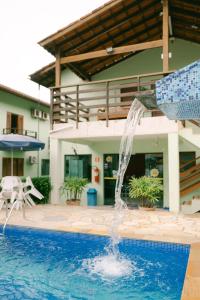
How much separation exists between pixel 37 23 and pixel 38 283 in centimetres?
1754

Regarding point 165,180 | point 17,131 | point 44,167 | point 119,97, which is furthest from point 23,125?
point 165,180

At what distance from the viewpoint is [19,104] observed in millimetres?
17250

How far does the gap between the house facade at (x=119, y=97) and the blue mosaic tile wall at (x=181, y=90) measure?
503 cm

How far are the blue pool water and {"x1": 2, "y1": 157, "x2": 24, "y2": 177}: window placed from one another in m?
9.48

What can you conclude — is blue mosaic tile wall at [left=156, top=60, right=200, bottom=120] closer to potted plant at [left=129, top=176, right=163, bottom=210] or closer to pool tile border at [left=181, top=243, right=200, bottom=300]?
pool tile border at [left=181, top=243, right=200, bottom=300]

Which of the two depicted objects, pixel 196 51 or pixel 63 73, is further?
pixel 63 73

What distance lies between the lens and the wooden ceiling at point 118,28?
10.1 metres

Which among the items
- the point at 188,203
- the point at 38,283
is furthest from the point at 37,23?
the point at 38,283

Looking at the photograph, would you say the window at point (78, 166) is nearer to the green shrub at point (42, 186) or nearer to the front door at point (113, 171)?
the front door at point (113, 171)

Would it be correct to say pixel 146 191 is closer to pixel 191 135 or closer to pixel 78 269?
pixel 191 135

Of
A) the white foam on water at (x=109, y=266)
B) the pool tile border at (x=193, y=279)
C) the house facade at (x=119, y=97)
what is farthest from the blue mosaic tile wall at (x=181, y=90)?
the house facade at (x=119, y=97)

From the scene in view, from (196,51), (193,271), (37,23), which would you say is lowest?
(193,271)

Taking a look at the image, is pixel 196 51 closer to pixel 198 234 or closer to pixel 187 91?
pixel 198 234

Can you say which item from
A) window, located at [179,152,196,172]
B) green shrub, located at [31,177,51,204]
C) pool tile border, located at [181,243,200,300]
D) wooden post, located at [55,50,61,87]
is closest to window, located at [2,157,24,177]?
green shrub, located at [31,177,51,204]
